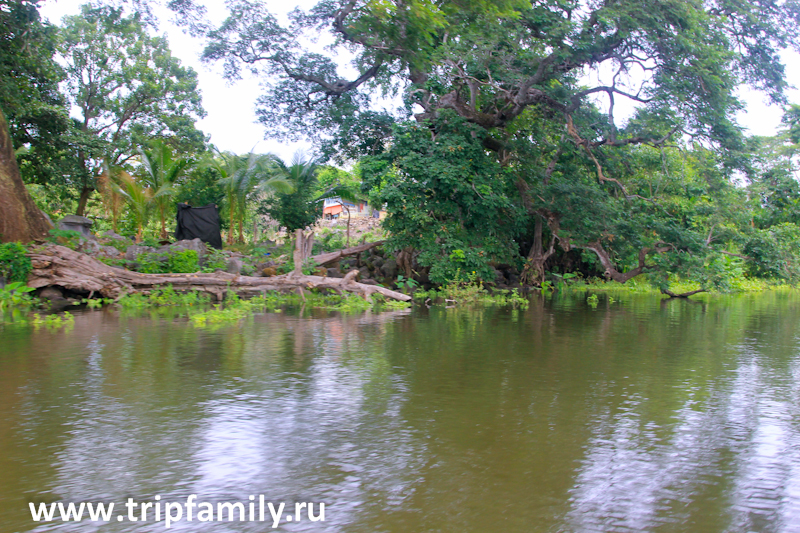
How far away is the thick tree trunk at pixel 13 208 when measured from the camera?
13.8 m

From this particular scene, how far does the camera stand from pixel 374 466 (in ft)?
11.3

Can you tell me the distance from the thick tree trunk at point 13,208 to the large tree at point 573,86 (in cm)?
859

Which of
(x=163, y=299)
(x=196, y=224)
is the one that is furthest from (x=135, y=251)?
(x=196, y=224)

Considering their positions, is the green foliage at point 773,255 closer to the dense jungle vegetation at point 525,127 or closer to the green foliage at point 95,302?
the dense jungle vegetation at point 525,127

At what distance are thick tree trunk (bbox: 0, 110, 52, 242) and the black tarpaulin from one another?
8.65 metres

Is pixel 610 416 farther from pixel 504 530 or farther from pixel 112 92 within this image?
pixel 112 92

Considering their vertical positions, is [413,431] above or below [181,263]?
below

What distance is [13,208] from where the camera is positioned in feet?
45.8

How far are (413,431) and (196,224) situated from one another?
21.1 m

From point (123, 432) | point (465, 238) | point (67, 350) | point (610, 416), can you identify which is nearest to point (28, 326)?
point (67, 350)

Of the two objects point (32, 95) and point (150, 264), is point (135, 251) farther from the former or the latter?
point (32, 95)

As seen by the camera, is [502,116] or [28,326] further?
[502,116]

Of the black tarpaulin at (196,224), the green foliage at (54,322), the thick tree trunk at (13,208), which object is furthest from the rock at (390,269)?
the green foliage at (54,322)

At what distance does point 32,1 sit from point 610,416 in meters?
19.8
